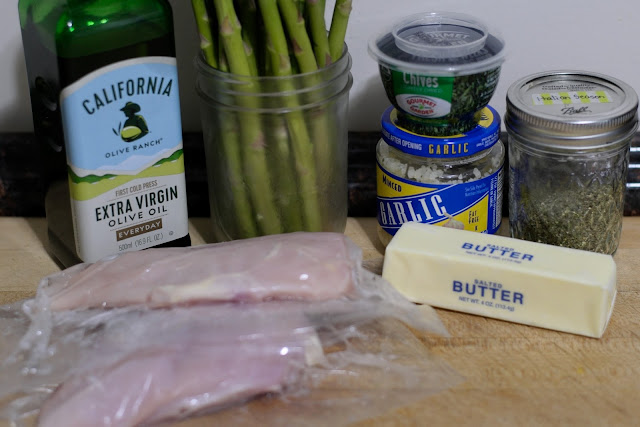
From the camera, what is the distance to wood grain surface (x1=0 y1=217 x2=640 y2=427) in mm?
865

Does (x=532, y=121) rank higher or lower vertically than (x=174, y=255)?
higher

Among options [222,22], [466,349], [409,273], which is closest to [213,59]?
[222,22]

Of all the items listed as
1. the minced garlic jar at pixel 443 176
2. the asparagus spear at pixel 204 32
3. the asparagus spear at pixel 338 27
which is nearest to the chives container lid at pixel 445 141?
the minced garlic jar at pixel 443 176

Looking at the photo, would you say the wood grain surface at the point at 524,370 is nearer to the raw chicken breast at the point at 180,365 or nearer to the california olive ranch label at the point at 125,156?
the raw chicken breast at the point at 180,365

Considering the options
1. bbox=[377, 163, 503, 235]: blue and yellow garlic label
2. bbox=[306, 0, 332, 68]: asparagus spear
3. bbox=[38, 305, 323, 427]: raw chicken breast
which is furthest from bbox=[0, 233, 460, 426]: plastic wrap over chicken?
bbox=[306, 0, 332, 68]: asparagus spear

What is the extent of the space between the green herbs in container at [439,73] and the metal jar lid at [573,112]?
0.05 m

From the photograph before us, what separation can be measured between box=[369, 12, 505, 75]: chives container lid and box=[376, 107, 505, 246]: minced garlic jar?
0.09m

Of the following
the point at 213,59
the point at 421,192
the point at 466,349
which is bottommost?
the point at 466,349

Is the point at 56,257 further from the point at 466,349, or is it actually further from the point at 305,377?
the point at 466,349

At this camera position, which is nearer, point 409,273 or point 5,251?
point 409,273

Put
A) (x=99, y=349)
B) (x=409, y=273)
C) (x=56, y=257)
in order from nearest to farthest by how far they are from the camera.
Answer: (x=99, y=349) → (x=409, y=273) → (x=56, y=257)

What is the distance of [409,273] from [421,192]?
11 centimetres

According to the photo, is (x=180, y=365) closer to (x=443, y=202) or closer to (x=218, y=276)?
(x=218, y=276)

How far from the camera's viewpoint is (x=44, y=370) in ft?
2.98
